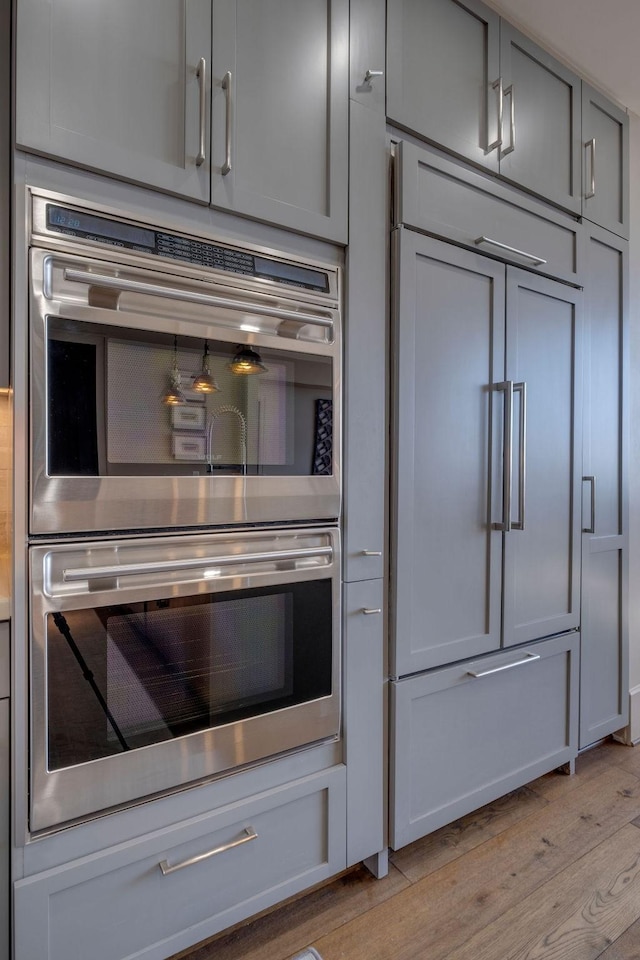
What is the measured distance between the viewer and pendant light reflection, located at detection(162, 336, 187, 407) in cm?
125

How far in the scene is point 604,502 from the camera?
229 cm

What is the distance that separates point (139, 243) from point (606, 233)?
196 cm

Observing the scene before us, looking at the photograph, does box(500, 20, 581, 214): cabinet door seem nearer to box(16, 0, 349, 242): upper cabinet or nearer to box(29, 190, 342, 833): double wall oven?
box(16, 0, 349, 242): upper cabinet

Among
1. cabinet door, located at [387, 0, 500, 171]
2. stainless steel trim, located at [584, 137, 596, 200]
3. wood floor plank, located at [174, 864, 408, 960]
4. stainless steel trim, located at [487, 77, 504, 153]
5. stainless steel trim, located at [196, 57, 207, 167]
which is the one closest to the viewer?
stainless steel trim, located at [196, 57, 207, 167]

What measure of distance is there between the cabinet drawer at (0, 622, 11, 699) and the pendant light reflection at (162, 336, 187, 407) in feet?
1.87

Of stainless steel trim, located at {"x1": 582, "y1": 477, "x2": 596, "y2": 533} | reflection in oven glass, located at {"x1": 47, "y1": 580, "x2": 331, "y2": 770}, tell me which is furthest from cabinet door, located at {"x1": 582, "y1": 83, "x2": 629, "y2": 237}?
reflection in oven glass, located at {"x1": 47, "y1": 580, "x2": 331, "y2": 770}

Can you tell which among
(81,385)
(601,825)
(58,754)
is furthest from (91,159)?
(601,825)

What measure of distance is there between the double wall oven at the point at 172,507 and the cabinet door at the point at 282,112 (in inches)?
5.1

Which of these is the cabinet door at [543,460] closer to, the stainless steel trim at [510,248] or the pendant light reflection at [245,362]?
the stainless steel trim at [510,248]

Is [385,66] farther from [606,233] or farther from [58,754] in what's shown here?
[58,754]

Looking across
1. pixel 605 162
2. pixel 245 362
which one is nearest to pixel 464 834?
pixel 245 362

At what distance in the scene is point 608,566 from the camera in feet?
7.55

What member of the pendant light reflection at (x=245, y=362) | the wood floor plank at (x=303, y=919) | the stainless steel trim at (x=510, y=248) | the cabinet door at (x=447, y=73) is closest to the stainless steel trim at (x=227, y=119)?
the pendant light reflection at (x=245, y=362)

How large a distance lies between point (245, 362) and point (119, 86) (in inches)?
24.7
